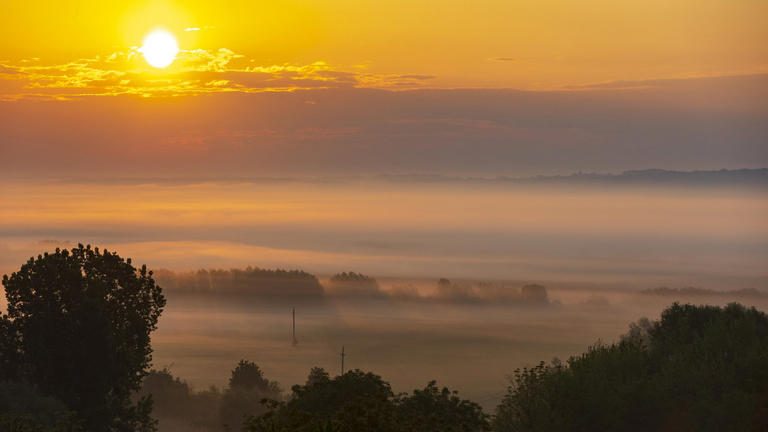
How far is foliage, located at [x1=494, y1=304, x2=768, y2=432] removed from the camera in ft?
308

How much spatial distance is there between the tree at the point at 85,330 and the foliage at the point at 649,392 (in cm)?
2676

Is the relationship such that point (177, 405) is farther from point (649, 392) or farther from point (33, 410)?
point (33, 410)

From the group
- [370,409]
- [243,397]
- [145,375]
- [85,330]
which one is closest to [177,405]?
[243,397]

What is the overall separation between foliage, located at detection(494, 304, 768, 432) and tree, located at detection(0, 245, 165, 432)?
26.8 metres

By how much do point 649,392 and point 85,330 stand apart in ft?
134

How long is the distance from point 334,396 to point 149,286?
77.9ft

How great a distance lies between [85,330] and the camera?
8781cm

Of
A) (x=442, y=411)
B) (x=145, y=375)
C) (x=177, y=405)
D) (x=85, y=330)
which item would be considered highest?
(x=85, y=330)

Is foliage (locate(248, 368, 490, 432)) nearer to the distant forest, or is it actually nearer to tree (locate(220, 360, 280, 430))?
the distant forest

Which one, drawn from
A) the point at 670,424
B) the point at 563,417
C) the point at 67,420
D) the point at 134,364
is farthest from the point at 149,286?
the point at 670,424

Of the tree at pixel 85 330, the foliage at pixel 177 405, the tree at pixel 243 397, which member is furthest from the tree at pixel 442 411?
the foliage at pixel 177 405

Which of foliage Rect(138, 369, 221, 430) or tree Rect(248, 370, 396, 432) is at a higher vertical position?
foliage Rect(138, 369, 221, 430)

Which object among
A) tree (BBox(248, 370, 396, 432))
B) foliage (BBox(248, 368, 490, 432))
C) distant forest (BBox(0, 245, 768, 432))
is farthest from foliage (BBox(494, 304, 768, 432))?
tree (BBox(248, 370, 396, 432))

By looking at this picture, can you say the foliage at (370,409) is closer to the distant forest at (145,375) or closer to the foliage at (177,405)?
the distant forest at (145,375)
